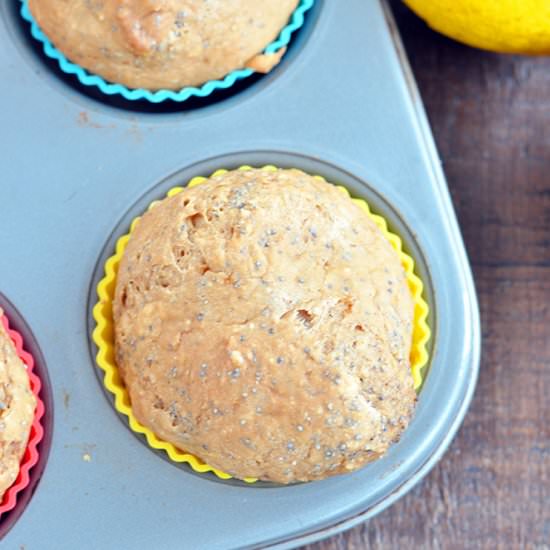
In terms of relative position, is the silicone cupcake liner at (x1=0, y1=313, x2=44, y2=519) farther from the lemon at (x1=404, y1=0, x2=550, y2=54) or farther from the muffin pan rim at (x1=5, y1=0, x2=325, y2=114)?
the lemon at (x1=404, y1=0, x2=550, y2=54)

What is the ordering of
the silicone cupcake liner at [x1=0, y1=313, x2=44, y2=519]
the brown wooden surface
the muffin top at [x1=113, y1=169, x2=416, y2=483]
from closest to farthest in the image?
the muffin top at [x1=113, y1=169, x2=416, y2=483] < the silicone cupcake liner at [x1=0, y1=313, x2=44, y2=519] < the brown wooden surface

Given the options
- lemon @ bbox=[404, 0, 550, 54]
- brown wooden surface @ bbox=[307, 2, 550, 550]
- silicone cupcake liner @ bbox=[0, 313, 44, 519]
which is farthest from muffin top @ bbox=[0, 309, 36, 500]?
lemon @ bbox=[404, 0, 550, 54]

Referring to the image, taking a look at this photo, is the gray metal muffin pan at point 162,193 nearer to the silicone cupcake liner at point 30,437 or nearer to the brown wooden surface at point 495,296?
the silicone cupcake liner at point 30,437

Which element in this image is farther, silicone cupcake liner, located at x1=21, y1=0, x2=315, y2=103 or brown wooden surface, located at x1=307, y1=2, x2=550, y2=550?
brown wooden surface, located at x1=307, y1=2, x2=550, y2=550

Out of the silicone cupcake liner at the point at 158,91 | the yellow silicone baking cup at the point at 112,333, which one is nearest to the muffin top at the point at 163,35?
the silicone cupcake liner at the point at 158,91

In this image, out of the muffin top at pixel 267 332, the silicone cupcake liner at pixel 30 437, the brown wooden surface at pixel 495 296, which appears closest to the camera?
the muffin top at pixel 267 332
